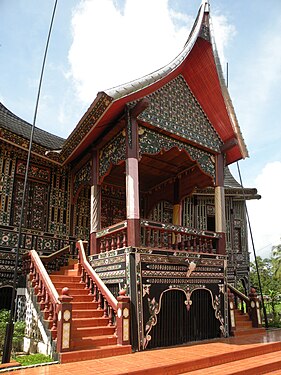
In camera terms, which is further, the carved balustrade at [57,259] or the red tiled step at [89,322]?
the carved balustrade at [57,259]

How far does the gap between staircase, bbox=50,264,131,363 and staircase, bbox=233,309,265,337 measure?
12.2ft

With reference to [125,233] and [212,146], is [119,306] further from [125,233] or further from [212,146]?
[212,146]

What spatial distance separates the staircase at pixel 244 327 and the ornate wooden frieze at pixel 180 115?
4848 mm

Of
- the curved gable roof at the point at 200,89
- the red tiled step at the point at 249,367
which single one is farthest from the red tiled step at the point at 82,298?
the curved gable roof at the point at 200,89

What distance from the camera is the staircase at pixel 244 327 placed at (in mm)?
8766

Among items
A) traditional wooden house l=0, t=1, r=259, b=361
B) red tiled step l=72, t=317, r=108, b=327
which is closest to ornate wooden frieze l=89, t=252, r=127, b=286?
traditional wooden house l=0, t=1, r=259, b=361

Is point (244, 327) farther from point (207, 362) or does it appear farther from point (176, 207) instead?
point (207, 362)

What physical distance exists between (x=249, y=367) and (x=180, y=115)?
19.2ft

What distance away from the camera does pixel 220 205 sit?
9.20 m

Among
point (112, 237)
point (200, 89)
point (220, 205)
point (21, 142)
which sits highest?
point (200, 89)

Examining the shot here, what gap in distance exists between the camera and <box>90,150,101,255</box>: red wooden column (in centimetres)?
827

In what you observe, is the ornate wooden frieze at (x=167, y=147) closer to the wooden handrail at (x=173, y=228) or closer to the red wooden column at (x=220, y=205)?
the red wooden column at (x=220, y=205)

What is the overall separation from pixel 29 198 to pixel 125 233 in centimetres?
348

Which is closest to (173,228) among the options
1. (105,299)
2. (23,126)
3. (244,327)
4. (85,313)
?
(105,299)
